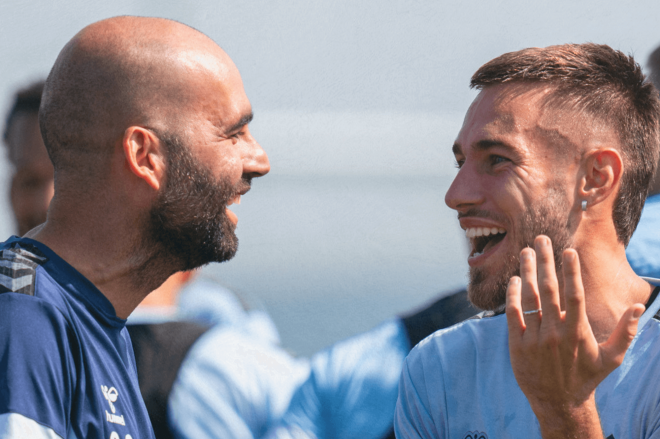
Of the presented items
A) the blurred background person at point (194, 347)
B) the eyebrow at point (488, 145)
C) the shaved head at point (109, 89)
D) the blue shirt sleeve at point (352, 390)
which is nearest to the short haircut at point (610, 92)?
the eyebrow at point (488, 145)

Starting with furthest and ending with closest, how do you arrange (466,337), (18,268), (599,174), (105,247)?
(466,337) → (599,174) → (105,247) → (18,268)

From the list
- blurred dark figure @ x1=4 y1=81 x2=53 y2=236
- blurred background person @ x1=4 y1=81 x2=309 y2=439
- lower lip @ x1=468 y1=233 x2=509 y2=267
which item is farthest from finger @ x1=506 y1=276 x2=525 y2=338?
blurred dark figure @ x1=4 y1=81 x2=53 y2=236

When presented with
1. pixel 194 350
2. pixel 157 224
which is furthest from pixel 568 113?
pixel 194 350

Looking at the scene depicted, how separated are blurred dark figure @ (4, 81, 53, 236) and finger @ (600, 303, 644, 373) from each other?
2627 mm

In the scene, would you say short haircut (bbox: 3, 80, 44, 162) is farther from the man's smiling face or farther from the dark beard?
the man's smiling face

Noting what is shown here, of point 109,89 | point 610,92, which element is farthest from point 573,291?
point 109,89

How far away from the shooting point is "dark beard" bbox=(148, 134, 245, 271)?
78.9 inches

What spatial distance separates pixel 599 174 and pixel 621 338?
80cm

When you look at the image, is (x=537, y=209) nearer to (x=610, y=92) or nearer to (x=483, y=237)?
(x=483, y=237)

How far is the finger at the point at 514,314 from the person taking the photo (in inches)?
61.8

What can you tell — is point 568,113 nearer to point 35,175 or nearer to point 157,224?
point 157,224

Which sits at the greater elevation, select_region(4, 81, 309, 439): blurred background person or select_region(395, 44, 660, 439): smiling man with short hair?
select_region(395, 44, 660, 439): smiling man with short hair

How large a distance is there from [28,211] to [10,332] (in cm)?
189

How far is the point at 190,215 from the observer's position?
2.04m
